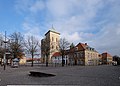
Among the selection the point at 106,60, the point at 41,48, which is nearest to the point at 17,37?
the point at 41,48

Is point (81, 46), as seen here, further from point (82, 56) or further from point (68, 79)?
point (68, 79)

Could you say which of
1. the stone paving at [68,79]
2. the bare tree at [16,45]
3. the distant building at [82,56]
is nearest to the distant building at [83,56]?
the distant building at [82,56]

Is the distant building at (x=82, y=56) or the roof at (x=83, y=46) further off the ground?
the roof at (x=83, y=46)

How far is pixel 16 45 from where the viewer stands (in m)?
55.0

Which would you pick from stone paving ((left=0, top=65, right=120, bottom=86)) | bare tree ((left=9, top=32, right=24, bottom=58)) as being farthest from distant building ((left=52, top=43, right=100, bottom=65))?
stone paving ((left=0, top=65, right=120, bottom=86))

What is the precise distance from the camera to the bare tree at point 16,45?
181 ft

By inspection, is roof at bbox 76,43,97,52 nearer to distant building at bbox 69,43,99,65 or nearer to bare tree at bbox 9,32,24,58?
distant building at bbox 69,43,99,65

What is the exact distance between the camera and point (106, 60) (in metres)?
122

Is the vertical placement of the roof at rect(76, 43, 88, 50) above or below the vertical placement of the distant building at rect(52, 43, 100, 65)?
above

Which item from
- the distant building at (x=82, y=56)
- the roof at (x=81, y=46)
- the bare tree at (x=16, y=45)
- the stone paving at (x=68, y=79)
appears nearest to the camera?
the stone paving at (x=68, y=79)

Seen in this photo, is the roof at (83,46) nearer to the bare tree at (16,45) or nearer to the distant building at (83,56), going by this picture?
the distant building at (83,56)

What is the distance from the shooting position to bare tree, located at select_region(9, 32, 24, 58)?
55.0 m

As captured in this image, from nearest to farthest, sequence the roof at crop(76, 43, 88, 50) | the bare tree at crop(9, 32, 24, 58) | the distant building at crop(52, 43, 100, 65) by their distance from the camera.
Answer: the bare tree at crop(9, 32, 24, 58) → the distant building at crop(52, 43, 100, 65) → the roof at crop(76, 43, 88, 50)

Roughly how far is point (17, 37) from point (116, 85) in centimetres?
4911
